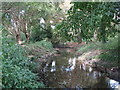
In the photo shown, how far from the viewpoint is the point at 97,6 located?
3.61 metres

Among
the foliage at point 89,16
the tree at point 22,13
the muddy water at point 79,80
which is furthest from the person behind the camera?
the tree at point 22,13

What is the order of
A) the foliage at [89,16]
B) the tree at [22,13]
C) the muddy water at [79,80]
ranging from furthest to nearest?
the tree at [22,13] → the muddy water at [79,80] → the foliage at [89,16]

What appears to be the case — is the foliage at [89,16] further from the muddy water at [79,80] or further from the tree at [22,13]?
the tree at [22,13]

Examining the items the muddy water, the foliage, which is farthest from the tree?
the foliage

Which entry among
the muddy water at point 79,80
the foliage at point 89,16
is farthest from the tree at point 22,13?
the foliage at point 89,16

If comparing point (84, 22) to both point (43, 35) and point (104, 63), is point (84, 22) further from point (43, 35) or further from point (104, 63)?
point (43, 35)

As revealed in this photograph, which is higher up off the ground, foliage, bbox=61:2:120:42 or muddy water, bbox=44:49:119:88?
foliage, bbox=61:2:120:42

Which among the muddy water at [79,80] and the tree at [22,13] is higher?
the tree at [22,13]

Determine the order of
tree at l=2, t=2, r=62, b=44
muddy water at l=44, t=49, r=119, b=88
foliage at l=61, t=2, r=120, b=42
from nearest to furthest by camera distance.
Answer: foliage at l=61, t=2, r=120, b=42 → muddy water at l=44, t=49, r=119, b=88 → tree at l=2, t=2, r=62, b=44

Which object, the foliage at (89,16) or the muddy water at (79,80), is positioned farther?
the muddy water at (79,80)

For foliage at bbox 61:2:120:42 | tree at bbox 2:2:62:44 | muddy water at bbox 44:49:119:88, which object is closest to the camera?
foliage at bbox 61:2:120:42

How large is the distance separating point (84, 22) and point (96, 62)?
4.68 meters

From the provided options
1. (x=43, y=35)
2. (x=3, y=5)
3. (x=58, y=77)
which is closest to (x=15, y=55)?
(x=58, y=77)

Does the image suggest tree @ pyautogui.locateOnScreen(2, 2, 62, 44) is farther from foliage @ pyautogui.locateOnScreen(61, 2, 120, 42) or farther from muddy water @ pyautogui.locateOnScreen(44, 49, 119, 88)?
foliage @ pyautogui.locateOnScreen(61, 2, 120, 42)
